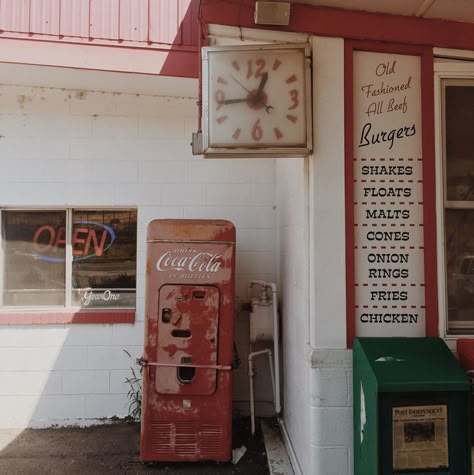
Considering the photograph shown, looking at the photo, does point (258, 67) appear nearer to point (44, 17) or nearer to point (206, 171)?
point (206, 171)

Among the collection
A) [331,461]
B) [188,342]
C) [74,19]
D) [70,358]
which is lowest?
[331,461]

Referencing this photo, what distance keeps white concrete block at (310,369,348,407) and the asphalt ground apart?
4.04 feet

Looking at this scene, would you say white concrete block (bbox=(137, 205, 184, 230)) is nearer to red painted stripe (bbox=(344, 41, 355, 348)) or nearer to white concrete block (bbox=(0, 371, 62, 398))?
white concrete block (bbox=(0, 371, 62, 398))

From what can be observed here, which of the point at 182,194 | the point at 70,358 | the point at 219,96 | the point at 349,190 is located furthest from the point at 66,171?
the point at 349,190

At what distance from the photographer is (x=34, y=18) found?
11.9ft

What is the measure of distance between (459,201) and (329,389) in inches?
54.9

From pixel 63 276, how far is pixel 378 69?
336cm

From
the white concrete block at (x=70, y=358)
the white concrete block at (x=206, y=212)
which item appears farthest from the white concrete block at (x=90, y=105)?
the white concrete block at (x=70, y=358)

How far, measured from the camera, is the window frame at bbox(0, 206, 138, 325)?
Answer: 4.02 m

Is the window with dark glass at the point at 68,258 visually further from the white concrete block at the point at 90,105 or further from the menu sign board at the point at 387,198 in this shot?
the menu sign board at the point at 387,198

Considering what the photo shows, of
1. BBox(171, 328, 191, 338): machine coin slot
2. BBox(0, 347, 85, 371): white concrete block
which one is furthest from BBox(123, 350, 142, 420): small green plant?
BBox(171, 328, 191, 338): machine coin slot

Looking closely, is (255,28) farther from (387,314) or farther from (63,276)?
(63,276)

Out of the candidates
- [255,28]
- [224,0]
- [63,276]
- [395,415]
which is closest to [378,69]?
[255,28]

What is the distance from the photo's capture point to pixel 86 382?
4078mm
